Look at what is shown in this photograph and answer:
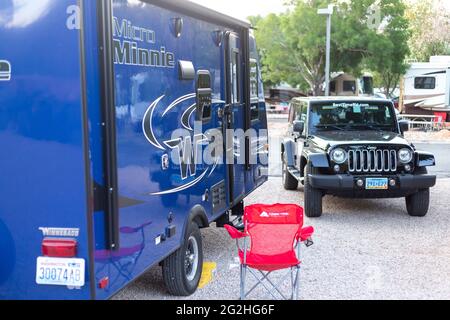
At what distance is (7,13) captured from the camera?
3504mm

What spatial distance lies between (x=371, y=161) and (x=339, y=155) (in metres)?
0.44

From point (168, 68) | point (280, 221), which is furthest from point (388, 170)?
point (168, 68)

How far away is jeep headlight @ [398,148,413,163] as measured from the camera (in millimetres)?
8180

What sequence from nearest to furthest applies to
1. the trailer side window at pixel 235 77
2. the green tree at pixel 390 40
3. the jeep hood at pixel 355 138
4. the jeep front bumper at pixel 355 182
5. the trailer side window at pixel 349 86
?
the trailer side window at pixel 235 77 < the jeep front bumper at pixel 355 182 < the jeep hood at pixel 355 138 < the green tree at pixel 390 40 < the trailer side window at pixel 349 86

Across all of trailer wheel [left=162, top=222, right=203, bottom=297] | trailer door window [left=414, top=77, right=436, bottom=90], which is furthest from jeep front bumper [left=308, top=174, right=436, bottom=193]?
trailer door window [left=414, top=77, right=436, bottom=90]

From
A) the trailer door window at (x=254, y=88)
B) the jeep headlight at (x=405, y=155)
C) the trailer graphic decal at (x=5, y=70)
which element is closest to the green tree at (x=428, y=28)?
the jeep headlight at (x=405, y=155)

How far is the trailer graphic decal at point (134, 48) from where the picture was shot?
→ 3.87 m

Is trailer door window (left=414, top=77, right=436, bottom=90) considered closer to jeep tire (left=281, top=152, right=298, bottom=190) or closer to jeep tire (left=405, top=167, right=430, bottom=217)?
jeep tire (left=281, top=152, right=298, bottom=190)

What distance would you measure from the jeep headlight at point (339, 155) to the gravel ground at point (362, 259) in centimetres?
87

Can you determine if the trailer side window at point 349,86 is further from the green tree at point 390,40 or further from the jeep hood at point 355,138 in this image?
the jeep hood at point 355,138

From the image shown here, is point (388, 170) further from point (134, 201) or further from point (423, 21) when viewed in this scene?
point (423, 21)

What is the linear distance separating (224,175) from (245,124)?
1054mm

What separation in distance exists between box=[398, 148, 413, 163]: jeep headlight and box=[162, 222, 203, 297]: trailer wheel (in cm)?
386

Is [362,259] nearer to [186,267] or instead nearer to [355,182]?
[355,182]
